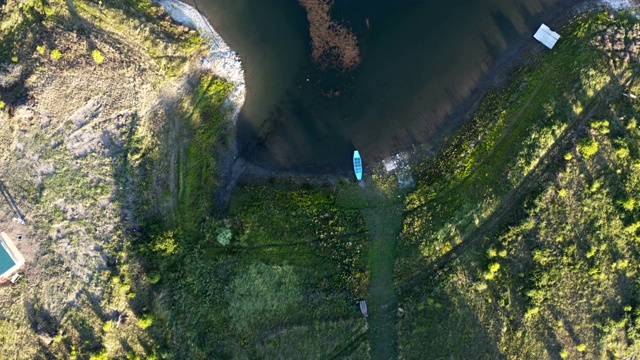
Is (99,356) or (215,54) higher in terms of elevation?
(215,54)

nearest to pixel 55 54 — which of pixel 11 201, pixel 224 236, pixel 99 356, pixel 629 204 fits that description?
pixel 11 201

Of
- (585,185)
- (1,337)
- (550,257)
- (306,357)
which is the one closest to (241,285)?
(306,357)

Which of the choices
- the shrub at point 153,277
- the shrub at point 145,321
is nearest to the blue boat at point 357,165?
the shrub at point 153,277

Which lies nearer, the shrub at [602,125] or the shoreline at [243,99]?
the shrub at [602,125]

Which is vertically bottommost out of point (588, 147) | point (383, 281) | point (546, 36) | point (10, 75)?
point (383, 281)

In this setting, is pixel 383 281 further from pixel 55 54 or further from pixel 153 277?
pixel 55 54

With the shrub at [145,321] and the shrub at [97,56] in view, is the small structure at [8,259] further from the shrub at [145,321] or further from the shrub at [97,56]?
the shrub at [97,56]
